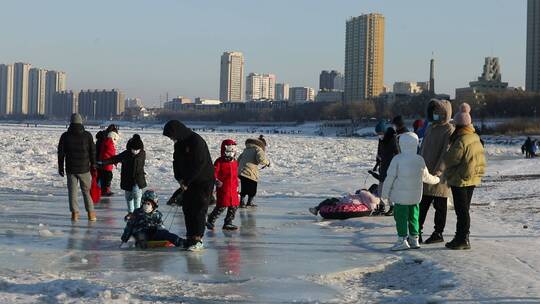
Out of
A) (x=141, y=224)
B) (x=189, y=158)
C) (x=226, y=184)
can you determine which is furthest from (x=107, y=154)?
(x=189, y=158)

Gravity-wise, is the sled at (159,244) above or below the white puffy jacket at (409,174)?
below

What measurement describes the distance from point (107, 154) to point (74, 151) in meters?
3.96

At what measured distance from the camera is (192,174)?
7.86 metres

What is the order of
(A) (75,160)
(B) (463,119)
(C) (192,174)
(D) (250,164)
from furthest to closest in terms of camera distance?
1. (D) (250,164)
2. (A) (75,160)
3. (C) (192,174)
4. (B) (463,119)

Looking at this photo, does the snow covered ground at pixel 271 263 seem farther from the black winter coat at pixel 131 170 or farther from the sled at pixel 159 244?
the black winter coat at pixel 131 170

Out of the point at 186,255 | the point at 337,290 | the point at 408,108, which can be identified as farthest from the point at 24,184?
the point at 408,108

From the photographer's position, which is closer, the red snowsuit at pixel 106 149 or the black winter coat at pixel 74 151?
the black winter coat at pixel 74 151

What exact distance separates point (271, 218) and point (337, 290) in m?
5.05

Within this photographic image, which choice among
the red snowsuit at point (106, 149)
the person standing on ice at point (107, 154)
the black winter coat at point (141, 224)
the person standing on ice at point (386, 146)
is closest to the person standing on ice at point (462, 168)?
the person standing on ice at point (386, 146)

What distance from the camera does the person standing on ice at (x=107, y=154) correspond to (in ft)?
45.7

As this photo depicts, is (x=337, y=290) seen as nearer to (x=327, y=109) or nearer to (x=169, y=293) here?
(x=169, y=293)

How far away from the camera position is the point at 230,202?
9.30 metres

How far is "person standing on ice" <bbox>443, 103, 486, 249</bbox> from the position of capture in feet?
25.0

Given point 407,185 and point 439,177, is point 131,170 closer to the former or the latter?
point 407,185
